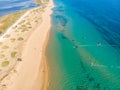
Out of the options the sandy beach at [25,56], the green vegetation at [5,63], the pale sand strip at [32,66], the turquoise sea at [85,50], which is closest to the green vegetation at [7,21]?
the sandy beach at [25,56]

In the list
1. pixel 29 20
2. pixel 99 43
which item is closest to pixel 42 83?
pixel 99 43

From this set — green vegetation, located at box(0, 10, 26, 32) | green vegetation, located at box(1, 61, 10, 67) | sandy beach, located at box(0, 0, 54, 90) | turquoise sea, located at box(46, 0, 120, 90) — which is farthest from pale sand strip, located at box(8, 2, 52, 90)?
green vegetation, located at box(0, 10, 26, 32)

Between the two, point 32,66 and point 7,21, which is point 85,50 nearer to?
point 32,66

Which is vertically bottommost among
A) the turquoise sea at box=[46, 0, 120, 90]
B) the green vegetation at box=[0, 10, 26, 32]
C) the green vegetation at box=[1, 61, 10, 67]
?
the turquoise sea at box=[46, 0, 120, 90]

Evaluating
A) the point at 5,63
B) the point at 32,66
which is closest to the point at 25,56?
the point at 32,66

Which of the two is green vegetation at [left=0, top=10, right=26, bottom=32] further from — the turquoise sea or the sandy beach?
the turquoise sea

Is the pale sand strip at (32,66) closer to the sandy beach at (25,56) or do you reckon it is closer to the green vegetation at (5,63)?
the sandy beach at (25,56)
